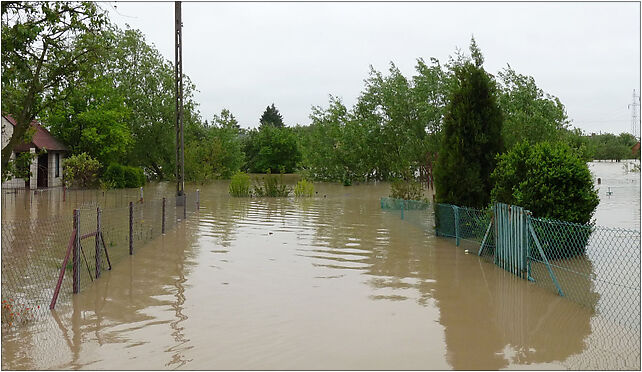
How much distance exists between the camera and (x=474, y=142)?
45.3 feet

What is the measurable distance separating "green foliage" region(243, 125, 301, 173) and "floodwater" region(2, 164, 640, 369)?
191ft

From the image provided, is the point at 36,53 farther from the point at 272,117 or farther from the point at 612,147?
the point at 612,147

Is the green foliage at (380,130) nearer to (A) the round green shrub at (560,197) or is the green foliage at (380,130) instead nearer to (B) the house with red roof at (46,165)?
(A) the round green shrub at (560,197)

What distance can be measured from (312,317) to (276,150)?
212 feet

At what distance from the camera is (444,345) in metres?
6.11

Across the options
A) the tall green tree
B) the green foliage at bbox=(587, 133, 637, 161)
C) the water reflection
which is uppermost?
the green foliage at bbox=(587, 133, 637, 161)

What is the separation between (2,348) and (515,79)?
24893mm

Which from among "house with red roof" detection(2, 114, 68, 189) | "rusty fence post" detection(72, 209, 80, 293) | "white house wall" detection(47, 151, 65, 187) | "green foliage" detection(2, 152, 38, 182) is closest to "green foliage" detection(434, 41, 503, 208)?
"rusty fence post" detection(72, 209, 80, 293)

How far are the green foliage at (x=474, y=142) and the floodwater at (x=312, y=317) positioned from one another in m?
1.80

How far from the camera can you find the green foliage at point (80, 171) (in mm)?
36062

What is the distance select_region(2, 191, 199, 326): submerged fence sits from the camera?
7.98 metres

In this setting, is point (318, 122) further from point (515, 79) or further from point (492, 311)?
point (492, 311)

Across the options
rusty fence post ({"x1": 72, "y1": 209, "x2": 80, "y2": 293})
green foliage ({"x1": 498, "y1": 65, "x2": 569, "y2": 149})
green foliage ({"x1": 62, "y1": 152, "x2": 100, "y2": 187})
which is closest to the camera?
rusty fence post ({"x1": 72, "y1": 209, "x2": 80, "y2": 293})

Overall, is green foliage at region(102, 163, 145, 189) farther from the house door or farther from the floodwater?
the floodwater
